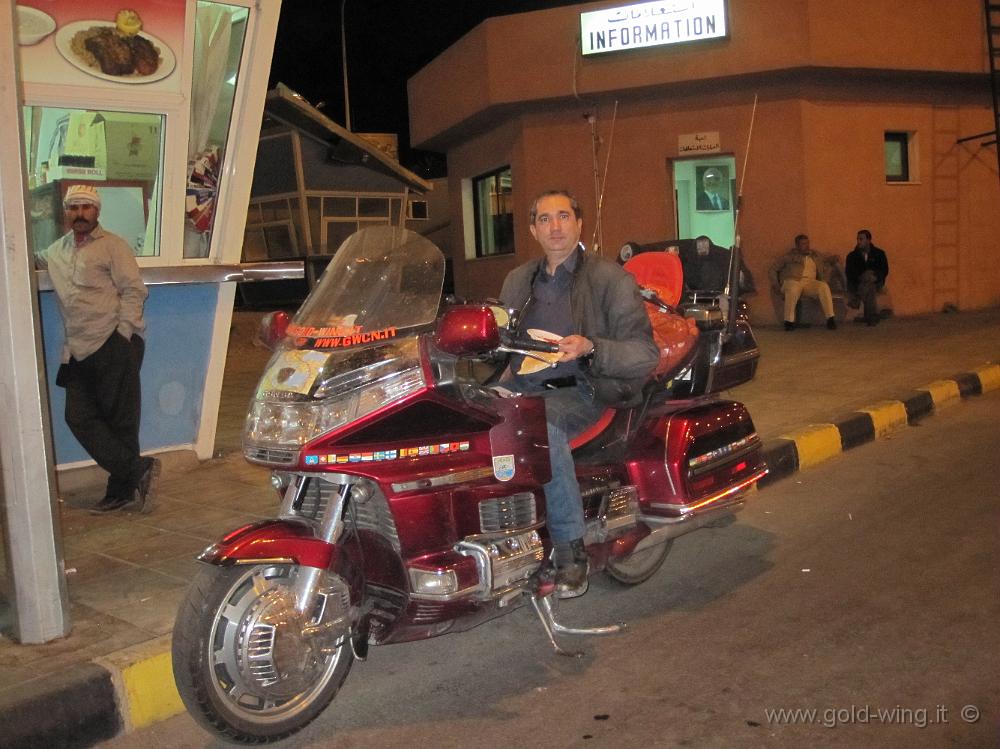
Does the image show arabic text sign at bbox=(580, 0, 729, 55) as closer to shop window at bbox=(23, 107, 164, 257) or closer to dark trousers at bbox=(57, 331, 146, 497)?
shop window at bbox=(23, 107, 164, 257)

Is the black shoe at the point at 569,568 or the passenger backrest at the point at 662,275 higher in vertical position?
the passenger backrest at the point at 662,275

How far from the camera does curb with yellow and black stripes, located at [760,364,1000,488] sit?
7.32m

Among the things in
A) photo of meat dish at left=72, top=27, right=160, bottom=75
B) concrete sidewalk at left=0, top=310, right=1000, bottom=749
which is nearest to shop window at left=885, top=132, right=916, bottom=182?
concrete sidewalk at left=0, top=310, right=1000, bottom=749

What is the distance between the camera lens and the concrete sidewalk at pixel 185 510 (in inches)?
148

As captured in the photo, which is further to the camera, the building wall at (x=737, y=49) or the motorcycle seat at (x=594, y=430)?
the building wall at (x=737, y=49)

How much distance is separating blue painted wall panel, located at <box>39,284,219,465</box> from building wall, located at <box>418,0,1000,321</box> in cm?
812

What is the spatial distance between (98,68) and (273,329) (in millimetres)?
3737

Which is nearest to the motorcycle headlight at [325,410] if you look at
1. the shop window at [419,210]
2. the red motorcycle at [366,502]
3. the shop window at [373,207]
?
the red motorcycle at [366,502]

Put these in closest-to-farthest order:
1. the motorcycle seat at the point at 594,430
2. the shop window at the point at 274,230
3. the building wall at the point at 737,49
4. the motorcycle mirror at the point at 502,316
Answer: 1. the motorcycle mirror at the point at 502,316
2. the motorcycle seat at the point at 594,430
3. the building wall at the point at 737,49
4. the shop window at the point at 274,230

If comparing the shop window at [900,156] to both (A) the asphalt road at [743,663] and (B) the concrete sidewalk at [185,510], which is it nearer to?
(B) the concrete sidewalk at [185,510]

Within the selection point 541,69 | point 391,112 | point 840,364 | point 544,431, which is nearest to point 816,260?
point 840,364

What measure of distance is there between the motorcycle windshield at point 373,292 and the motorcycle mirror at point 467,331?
0.23m

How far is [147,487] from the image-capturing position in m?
6.14

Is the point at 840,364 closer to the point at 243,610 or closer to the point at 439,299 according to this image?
the point at 439,299
